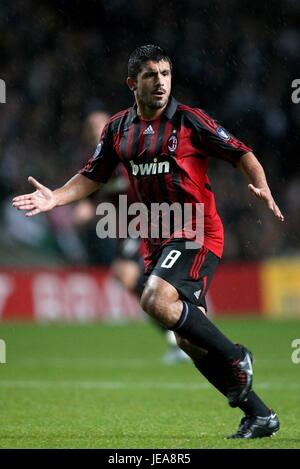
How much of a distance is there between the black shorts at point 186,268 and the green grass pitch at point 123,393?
0.73 metres

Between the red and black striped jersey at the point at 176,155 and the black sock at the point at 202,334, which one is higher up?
the red and black striped jersey at the point at 176,155

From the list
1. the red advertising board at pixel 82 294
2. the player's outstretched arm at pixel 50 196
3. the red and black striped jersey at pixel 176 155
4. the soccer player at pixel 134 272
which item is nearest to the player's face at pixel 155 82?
the red and black striped jersey at pixel 176 155

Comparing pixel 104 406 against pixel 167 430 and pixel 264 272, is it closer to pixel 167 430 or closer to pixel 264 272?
pixel 167 430

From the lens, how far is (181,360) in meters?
9.57

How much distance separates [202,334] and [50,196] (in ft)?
3.67

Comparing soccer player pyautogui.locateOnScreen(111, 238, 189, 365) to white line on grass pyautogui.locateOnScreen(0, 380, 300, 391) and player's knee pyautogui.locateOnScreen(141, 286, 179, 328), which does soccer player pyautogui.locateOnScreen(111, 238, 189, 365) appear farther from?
player's knee pyautogui.locateOnScreen(141, 286, 179, 328)

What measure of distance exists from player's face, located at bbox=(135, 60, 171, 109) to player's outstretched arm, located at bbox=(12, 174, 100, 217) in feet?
2.09

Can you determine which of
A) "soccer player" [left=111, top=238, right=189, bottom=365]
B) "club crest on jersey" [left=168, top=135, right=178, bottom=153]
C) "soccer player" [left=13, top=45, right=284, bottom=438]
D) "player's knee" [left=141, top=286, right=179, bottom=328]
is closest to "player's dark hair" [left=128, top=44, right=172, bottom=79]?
"soccer player" [left=13, top=45, right=284, bottom=438]

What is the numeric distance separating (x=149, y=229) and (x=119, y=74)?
11.5m

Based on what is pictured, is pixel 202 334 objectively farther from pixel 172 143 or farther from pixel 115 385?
pixel 115 385

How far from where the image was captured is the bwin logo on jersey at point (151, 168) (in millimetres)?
5270

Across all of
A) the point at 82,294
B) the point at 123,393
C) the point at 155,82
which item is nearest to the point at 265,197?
the point at 155,82

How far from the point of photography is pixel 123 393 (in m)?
7.25

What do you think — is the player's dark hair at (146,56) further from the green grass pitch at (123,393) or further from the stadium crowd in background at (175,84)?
the stadium crowd in background at (175,84)
